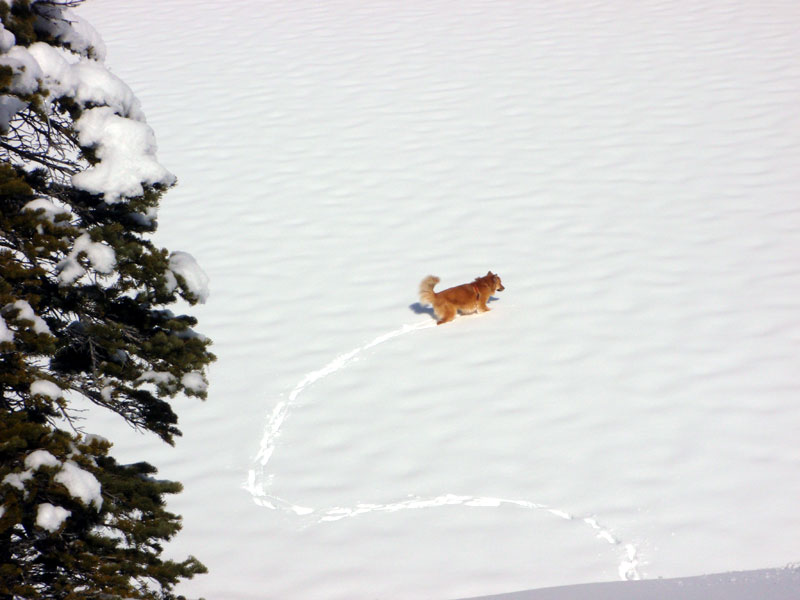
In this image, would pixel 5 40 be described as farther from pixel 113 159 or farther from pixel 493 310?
pixel 493 310

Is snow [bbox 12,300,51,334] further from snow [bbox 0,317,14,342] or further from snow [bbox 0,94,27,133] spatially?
snow [bbox 0,94,27,133]

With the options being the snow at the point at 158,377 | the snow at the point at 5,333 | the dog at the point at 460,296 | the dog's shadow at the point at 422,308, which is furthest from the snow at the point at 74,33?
the dog's shadow at the point at 422,308

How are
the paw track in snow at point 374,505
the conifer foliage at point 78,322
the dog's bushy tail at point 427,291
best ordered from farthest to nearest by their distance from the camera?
the dog's bushy tail at point 427,291 < the paw track in snow at point 374,505 < the conifer foliage at point 78,322

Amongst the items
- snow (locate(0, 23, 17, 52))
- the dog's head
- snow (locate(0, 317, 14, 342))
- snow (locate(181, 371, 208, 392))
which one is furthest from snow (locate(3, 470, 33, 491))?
the dog's head

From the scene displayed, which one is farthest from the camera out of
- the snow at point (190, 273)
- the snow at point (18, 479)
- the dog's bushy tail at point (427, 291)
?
the dog's bushy tail at point (427, 291)

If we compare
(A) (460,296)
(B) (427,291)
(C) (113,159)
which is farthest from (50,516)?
(A) (460,296)

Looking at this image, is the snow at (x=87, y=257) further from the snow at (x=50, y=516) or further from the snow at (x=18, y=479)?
the snow at (x=50, y=516)

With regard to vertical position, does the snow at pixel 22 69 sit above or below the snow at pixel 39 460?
above
